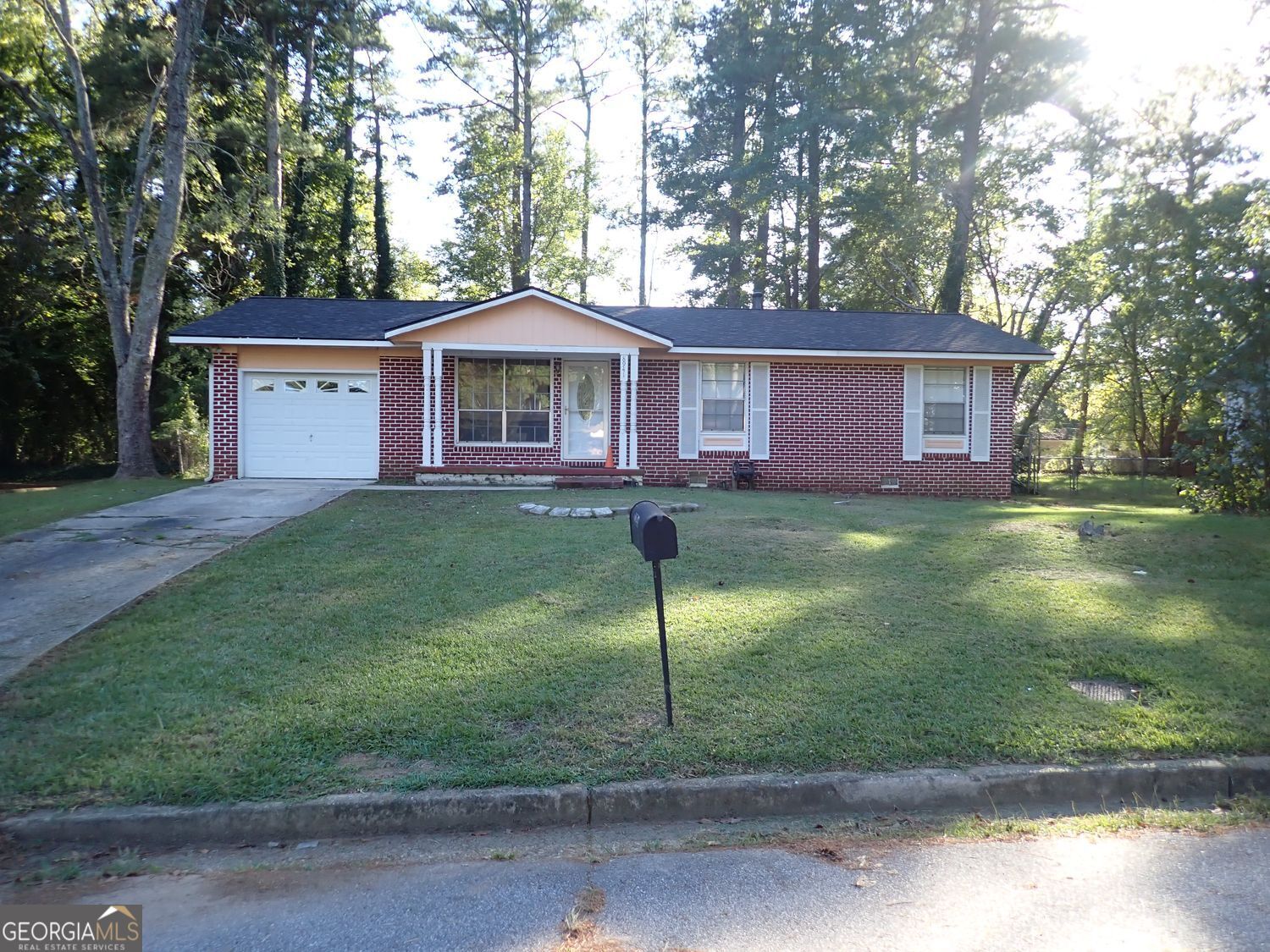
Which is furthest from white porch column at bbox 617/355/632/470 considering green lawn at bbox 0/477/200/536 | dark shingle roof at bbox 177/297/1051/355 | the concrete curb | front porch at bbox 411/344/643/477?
the concrete curb

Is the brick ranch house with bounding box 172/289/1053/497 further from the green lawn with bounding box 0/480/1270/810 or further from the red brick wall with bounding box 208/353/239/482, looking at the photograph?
the green lawn with bounding box 0/480/1270/810

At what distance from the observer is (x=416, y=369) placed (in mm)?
16656

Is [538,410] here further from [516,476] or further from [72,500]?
[72,500]

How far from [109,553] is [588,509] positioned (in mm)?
5522

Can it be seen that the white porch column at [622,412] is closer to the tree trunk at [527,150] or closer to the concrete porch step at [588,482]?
the concrete porch step at [588,482]

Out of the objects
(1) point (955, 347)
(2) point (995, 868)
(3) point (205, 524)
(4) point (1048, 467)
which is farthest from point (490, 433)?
(4) point (1048, 467)

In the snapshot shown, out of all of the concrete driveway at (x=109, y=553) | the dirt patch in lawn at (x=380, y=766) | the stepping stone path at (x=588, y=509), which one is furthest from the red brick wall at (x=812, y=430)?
the dirt patch in lawn at (x=380, y=766)

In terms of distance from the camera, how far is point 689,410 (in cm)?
1728

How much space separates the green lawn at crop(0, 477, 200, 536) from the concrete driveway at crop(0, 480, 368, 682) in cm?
41

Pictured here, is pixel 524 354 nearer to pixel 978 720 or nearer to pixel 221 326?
pixel 221 326

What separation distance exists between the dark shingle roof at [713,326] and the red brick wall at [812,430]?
69 cm

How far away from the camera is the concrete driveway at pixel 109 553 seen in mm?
6441

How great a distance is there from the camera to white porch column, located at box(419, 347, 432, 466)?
1588 centimetres

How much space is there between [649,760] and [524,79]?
31073 millimetres
